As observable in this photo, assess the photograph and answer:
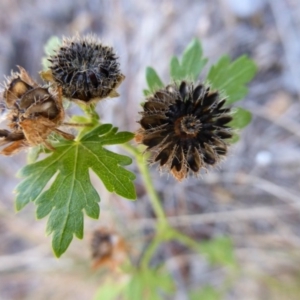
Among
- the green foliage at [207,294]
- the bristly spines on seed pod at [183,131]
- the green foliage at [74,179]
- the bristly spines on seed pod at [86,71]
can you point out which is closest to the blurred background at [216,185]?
the green foliage at [207,294]

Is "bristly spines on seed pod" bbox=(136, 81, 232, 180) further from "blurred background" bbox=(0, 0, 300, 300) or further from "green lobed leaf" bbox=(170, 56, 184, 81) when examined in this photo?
"blurred background" bbox=(0, 0, 300, 300)

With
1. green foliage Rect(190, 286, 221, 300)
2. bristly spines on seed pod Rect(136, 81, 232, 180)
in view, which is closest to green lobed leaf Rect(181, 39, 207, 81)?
bristly spines on seed pod Rect(136, 81, 232, 180)

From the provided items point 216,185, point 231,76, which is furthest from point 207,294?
point 231,76

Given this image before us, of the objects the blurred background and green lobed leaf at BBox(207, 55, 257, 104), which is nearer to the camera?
green lobed leaf at BBox(207, 55, 257, 104)

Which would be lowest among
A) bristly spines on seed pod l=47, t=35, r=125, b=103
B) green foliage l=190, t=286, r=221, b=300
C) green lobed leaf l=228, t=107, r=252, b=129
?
green foliage l=190, t=286, r=221, b=300

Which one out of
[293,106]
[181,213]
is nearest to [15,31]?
[181,213]

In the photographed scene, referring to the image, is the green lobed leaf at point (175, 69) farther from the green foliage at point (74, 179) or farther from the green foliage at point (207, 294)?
the green foliage at point (207, 294)

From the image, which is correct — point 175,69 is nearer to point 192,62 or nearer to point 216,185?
point 192,62
